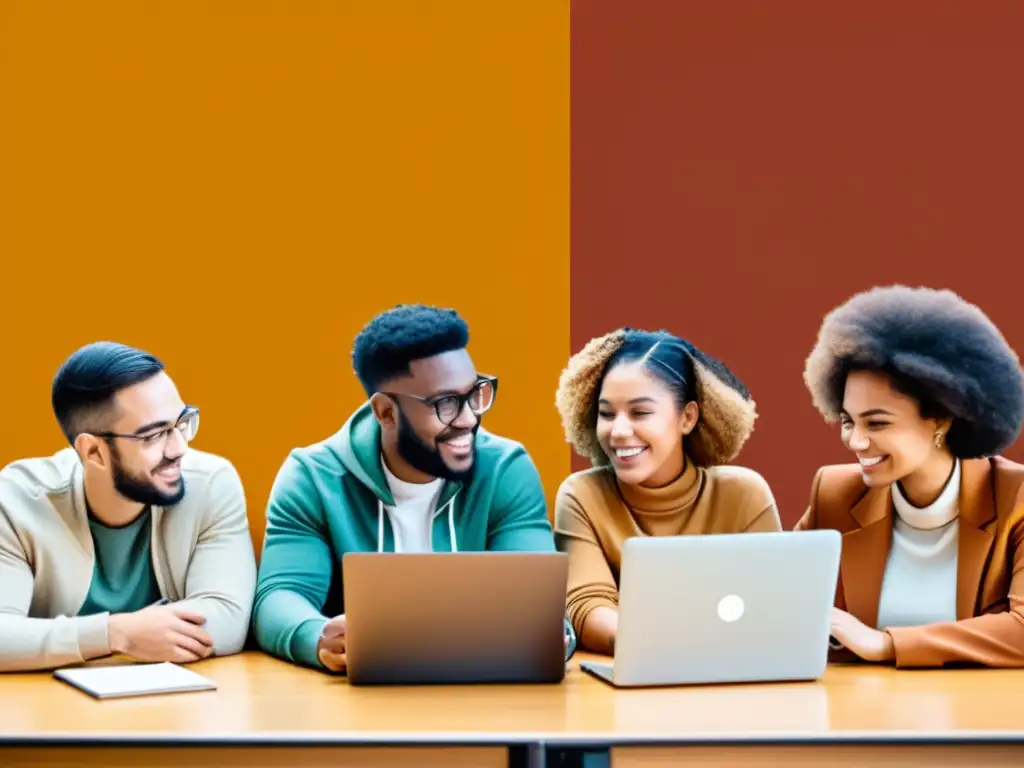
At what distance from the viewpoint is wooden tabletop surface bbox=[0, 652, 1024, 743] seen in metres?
1.98

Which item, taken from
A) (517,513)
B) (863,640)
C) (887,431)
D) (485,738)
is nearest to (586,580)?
(517,513)

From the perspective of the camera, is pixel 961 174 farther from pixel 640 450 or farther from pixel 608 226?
pixel 640 450

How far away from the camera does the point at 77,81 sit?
3.97 meters

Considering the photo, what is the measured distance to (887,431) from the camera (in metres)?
2.71

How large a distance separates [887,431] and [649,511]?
1.82 ft

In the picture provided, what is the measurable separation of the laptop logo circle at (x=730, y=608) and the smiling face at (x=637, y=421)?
22.5 inches

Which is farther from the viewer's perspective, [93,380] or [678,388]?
[678,388]

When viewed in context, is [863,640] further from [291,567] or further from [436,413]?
[291,567]

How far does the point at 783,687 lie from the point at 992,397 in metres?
0.85

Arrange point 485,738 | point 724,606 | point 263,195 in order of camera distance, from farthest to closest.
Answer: point 263,195 < point 724,606 < point 485,738

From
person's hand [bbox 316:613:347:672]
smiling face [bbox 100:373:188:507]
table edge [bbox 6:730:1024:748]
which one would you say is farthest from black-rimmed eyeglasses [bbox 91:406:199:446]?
table edge [bbox 6:730:1024:748]

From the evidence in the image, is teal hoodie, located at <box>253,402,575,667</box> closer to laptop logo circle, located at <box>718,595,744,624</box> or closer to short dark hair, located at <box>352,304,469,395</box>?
short dark hair, located at <box>352,304,469,395</box>

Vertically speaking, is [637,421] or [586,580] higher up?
[637,421]

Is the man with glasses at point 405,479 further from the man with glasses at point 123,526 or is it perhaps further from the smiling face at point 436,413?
the man with glasses at point 123,526
